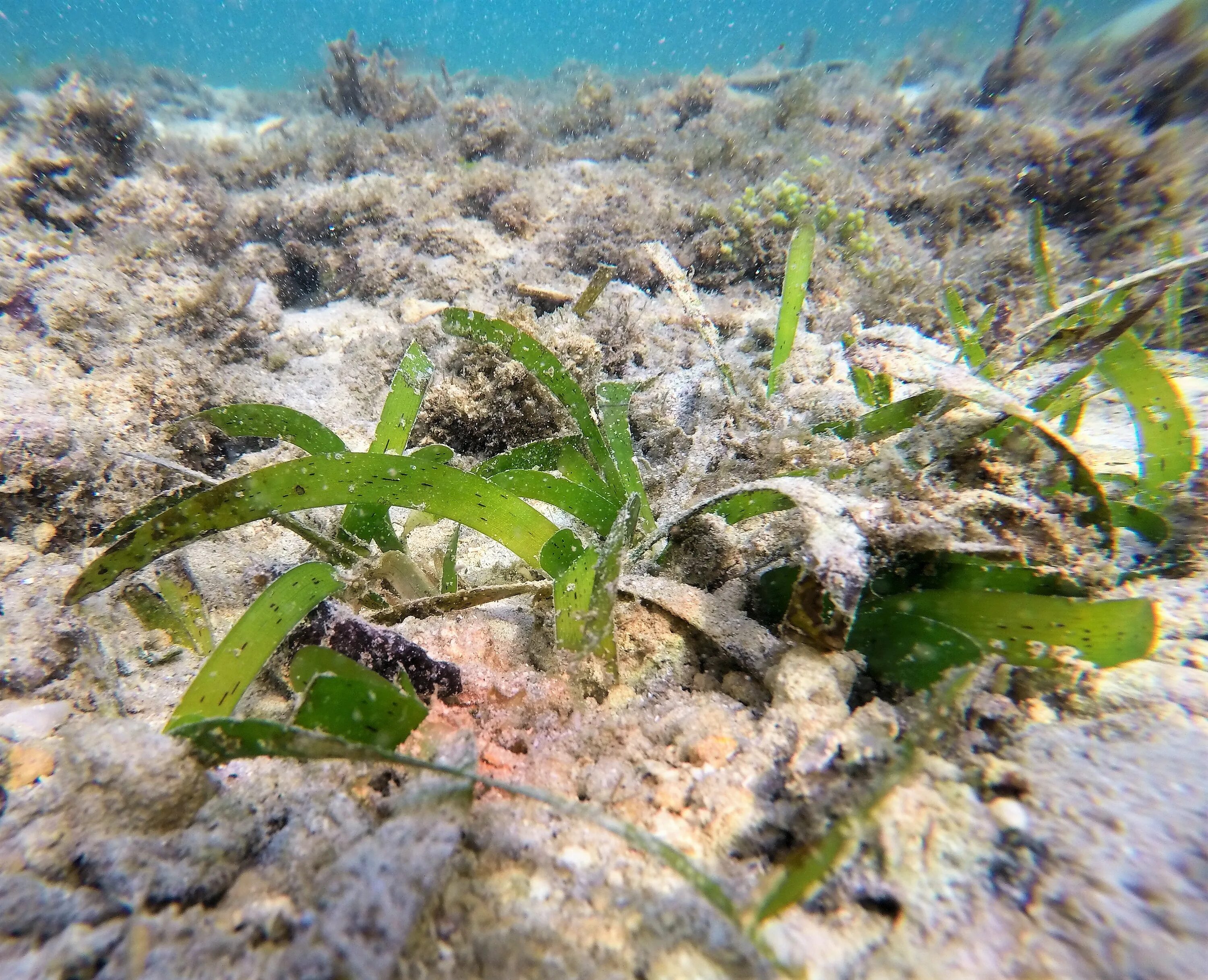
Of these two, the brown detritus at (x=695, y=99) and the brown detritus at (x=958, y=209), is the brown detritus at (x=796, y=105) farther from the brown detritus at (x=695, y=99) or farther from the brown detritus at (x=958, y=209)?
the brown detritus at (x=958, y=209)

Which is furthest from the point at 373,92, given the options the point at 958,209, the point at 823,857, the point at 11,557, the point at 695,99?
the point at 823,857

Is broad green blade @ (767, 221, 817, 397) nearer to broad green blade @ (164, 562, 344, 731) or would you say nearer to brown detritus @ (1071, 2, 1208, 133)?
broad green blade @ (164, 562, 344, 731)

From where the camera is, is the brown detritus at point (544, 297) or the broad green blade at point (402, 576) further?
the brown detritus at point (544, 297)

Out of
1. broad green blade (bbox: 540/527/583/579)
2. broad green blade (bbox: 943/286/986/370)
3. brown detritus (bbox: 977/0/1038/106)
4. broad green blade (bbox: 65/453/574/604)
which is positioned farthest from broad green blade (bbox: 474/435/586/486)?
brown detritus (bbox: 977/0/1038/106)

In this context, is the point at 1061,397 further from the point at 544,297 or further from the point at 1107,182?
the point at 1107,182

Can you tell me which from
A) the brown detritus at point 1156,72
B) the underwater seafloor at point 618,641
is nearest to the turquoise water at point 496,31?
the brown detritus at point 1156,72
